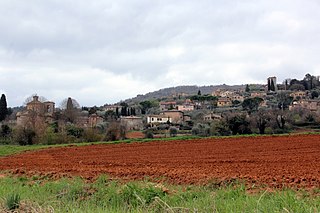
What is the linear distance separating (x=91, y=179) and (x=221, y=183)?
15.3 feet

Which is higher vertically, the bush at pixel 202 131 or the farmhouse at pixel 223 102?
the farmhouse at pixel 223 102

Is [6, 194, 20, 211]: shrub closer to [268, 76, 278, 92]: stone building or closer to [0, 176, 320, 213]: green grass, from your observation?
[0, 176, 320, 213]: green grass

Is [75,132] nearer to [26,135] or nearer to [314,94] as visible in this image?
[26,135]

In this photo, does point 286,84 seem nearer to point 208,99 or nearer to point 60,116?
point 208,99

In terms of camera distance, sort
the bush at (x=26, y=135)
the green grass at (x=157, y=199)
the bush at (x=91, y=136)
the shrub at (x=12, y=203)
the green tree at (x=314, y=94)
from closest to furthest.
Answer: the green grass at (x=157, y=199) < the shrub at (x=12, y=203) < the bush at (x=26, y=135) < the bush at (x=91, y=136) < the green tree at (x=314, y=94)

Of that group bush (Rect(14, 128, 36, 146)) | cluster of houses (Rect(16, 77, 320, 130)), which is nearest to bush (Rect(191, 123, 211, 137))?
cluster of houses (Rect(16, 77, 320, 130))

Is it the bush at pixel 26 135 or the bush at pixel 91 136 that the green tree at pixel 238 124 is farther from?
the bush at pixel 26 135

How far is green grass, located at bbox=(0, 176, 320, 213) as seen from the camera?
22.2 ft

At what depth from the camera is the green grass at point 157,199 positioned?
6775 mm

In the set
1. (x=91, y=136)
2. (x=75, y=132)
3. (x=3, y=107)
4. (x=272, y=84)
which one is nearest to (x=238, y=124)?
(x=91, y=136)

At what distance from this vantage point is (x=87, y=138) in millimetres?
55344

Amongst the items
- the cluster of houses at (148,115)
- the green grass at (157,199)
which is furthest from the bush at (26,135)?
the green grass at (157,199)

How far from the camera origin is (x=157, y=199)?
25.5 ft

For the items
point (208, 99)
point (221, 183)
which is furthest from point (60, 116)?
point (221, 183)
